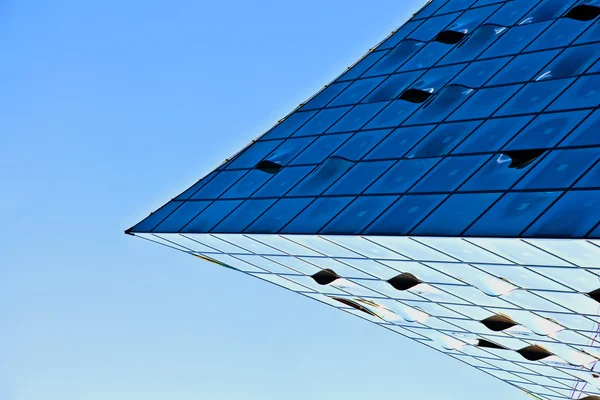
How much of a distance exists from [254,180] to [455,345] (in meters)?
12.9

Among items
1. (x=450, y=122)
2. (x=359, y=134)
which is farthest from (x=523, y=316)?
(x=359, y=134)

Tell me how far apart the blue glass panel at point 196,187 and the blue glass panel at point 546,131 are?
15.6m

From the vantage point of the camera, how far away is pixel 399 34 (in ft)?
140

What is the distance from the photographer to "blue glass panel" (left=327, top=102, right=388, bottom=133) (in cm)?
3469

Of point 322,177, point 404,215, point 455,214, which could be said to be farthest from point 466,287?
point 322,177

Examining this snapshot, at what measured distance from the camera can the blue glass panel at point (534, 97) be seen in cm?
2714

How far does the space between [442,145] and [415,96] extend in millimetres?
5719

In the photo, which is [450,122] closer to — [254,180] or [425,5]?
[254,180]

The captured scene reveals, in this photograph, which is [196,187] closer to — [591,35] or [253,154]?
[253,154]

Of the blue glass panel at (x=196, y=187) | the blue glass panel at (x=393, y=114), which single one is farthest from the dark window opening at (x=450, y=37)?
the blue glass panel at (x=196, y=187)

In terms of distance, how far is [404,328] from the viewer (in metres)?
41.2

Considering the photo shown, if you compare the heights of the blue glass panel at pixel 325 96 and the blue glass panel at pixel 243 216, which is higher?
the blue glass panel at pixel 325 96

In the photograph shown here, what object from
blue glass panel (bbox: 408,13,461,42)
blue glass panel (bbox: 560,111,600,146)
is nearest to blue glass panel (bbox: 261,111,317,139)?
blue glass panel (bbox: 408,13,461,42)

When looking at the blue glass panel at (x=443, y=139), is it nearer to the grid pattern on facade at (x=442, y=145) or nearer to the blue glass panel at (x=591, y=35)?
the grid pattern on facade at (x=442, y=145)
